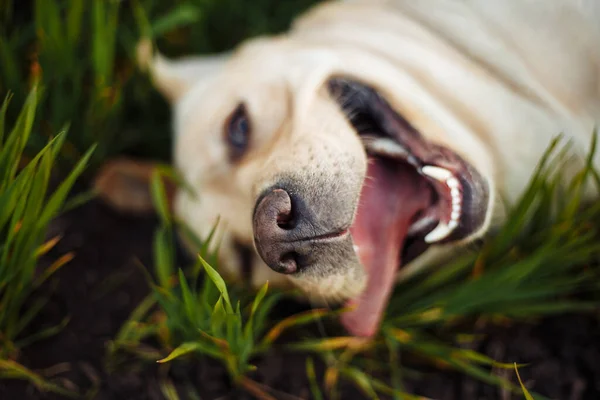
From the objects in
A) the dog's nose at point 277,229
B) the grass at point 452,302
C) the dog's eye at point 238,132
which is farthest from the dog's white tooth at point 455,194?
the dog's eye at point 238,132

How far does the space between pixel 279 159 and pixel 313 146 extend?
97 mm

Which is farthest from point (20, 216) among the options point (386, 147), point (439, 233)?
point (439, 233)

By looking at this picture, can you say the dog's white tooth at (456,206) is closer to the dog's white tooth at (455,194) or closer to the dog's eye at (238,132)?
the dog's white tooth at (455,194)

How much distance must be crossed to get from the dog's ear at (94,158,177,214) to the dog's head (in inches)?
12.5

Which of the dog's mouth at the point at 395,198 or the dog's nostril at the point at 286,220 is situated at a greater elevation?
the dog's mouth at the point at 395,198

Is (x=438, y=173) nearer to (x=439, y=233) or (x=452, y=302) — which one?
(x=439, y=233)

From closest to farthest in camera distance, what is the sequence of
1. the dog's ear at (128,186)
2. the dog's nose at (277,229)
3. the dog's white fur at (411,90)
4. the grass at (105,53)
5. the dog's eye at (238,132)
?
the dog's nose at (277,229) → the dog's white fur at (411,90) → the dog's eye at (238,132) → the grass at (105,53) → the dog's ear at (128,186)

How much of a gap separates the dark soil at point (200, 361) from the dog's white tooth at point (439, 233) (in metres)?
0.59

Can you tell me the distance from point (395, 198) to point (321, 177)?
0.38 m

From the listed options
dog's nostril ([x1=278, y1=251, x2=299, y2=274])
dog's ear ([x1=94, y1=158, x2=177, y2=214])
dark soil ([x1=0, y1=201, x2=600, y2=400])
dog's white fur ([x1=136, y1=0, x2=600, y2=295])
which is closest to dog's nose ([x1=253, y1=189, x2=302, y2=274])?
dog's nostril ([x1=278, y1=251, x2=299, y2=274])

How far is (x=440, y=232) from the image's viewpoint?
1.79 m

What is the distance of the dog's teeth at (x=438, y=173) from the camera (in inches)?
68.6

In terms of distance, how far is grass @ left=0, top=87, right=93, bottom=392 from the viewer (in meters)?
1.66

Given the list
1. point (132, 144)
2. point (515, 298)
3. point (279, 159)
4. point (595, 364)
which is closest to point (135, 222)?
point (132, 144)
